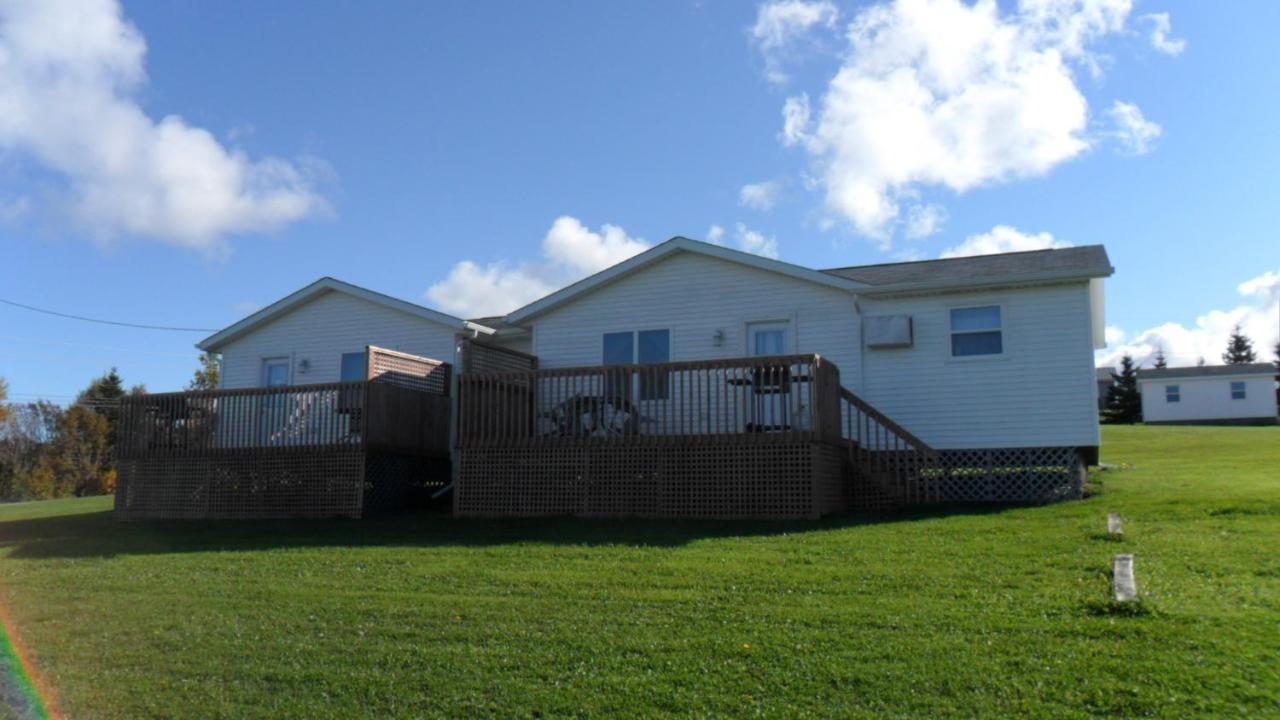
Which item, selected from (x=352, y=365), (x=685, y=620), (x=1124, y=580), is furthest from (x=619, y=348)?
(x=1124, y=580)

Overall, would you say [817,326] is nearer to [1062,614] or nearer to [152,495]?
[1062,614]

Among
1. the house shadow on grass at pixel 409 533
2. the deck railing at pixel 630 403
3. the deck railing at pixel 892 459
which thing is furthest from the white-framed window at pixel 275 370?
the deck railing at pixel 892 459

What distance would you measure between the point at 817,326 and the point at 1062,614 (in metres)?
9.22

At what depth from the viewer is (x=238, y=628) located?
353 inches

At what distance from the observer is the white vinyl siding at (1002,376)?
602 inches

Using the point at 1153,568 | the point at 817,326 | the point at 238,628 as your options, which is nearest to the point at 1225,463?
the point at 817,326

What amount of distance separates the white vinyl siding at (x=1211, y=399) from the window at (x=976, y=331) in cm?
3144

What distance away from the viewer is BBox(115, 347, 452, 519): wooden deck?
16.0 m

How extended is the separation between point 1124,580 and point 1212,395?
39.1 meters

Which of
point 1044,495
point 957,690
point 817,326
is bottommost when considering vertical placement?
point 957,690

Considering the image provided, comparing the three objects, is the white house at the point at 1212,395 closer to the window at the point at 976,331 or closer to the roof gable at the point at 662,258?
the window at the point at 976,331

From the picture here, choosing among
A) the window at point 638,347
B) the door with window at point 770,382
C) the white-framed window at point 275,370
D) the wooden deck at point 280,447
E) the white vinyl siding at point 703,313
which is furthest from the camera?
the white-framed window at point 275,370

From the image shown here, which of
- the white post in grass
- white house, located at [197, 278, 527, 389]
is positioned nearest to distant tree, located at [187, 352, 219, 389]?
white house, located at [197, 278, 527, 389]

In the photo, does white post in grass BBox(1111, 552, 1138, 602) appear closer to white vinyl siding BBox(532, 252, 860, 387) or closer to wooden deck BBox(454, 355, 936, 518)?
wooden deck BBox(454, 355, 936, 518)
